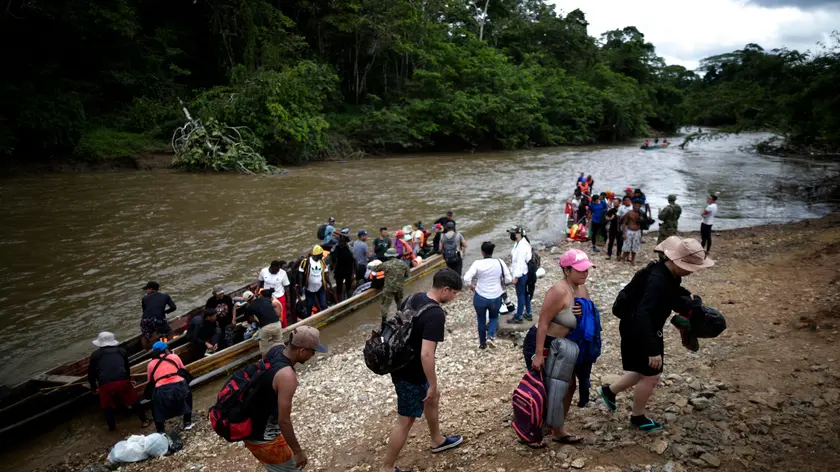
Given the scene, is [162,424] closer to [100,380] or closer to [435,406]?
[100,380]

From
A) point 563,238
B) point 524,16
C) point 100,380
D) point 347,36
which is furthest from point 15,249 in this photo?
point 524,16

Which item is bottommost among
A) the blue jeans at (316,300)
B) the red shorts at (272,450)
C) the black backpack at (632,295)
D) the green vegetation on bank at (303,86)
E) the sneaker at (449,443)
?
the blue jeans at (316,300)

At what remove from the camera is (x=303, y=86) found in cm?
3136

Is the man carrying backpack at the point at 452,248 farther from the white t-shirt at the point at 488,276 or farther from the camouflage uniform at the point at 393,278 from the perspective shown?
the white t-shirt at the point at 488,276

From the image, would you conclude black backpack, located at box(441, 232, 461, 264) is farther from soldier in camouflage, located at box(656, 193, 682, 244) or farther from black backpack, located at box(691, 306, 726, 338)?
black backpack, located at box(691, 306, 726, 338)

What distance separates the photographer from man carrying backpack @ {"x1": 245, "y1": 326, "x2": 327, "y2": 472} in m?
3.45

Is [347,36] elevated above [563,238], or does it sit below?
above

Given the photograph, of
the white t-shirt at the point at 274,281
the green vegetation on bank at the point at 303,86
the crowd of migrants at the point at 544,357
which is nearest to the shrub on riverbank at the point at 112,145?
the green vegetation on bank at the point at 303,86

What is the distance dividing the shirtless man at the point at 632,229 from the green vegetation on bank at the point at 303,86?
1050 cm

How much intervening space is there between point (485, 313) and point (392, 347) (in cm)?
387

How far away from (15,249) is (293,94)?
61.1 ft

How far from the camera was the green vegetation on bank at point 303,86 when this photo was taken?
80.3 feet

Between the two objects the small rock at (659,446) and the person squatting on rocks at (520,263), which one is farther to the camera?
the person squatting on rocks at (520,263)

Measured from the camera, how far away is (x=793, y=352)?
595cm
